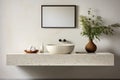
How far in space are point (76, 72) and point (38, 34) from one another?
89 cm

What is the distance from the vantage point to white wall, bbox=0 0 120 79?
396 centimetres

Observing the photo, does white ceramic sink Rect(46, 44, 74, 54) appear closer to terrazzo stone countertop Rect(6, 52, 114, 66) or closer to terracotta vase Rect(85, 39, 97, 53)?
terrazzo stone countertop Rect(6, 52, 114, 66)

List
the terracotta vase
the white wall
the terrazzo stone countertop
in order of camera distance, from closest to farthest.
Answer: the terrazzo stone countertop < the terracotta vase < the white wall

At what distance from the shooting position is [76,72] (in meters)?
4.00

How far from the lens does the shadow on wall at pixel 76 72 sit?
399 centimetres

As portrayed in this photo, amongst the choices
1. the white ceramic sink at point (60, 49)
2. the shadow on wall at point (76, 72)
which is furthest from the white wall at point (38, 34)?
the white ceramic sink at point (60, 49)

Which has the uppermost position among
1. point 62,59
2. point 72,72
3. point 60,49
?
point 60,49

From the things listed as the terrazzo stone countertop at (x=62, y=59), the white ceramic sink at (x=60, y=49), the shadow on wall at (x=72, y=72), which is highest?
the white ceramic sink at (x=60, y=49)

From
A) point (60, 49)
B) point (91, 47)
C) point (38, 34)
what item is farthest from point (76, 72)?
point (38, 34)

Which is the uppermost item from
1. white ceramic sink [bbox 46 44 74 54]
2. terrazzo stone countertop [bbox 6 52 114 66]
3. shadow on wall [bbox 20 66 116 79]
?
white ceramic sink [bbox 46 44 74 54]

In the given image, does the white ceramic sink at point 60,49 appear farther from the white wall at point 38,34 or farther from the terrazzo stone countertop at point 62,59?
the white wall at point 38,34

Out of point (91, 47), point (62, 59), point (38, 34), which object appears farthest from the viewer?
point (38, 34)

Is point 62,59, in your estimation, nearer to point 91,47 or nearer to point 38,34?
point 91,47

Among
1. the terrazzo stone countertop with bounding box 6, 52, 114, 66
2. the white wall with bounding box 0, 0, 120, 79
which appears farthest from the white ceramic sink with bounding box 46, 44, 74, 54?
the white wall with bounding box 0, 0, 120, 79
